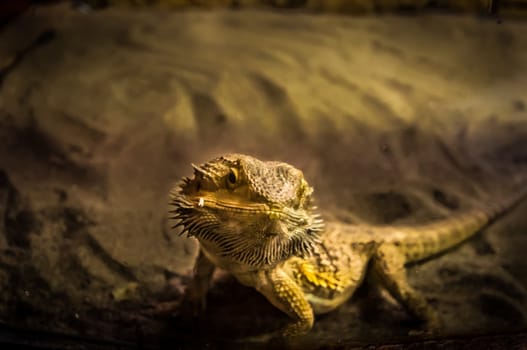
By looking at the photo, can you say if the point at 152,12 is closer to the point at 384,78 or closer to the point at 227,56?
the point at 227,56

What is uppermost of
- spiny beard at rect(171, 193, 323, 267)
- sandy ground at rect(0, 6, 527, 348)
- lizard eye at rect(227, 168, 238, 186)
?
lizard eye at rect(227, 168, 238, 186)

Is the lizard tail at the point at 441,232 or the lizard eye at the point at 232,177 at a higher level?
the lizard eye at the point at 232,177

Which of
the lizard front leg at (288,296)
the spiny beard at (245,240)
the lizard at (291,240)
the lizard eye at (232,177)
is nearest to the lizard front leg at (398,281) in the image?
the lizard at (291,240)

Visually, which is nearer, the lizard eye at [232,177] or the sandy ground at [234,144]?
the lizard eye at [232,177]

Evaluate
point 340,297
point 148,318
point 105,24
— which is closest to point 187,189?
point 148,318

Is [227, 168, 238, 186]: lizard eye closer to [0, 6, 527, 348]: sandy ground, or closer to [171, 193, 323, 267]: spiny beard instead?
[171, 193, 323, 267]: spiny beard

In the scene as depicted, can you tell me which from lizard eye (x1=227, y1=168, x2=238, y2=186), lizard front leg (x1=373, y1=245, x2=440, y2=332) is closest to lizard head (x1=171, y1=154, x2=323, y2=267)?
lizard eye (x1=227, y1=168, x2=238, y2=186)

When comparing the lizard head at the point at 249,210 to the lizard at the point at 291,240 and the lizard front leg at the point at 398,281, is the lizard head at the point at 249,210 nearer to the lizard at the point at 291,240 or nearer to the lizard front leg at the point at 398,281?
the lizard at the point at 291,240
